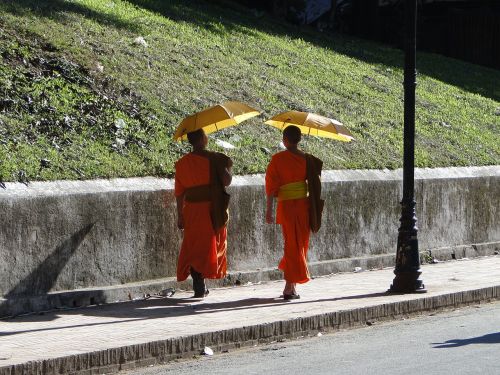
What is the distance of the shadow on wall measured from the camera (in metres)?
10.8

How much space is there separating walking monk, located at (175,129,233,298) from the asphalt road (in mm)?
1768

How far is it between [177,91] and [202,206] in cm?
409

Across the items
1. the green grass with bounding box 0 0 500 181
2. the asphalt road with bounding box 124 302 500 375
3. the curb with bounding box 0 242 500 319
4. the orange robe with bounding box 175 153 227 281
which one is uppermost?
the green grass with bounding box 0 0 500 181

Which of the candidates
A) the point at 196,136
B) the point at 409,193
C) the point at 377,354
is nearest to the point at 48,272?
the point at 196,136

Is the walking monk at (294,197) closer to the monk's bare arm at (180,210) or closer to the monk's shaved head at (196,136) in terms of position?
the monk's shaved head at (196,136)

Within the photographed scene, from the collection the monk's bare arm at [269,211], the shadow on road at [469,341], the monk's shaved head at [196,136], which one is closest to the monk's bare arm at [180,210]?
the monk's shaved head at [196,136]

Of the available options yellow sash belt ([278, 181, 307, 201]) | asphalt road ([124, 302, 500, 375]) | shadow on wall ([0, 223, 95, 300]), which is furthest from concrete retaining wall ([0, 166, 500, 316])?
asphalt road ([124, 302, 500, 375])

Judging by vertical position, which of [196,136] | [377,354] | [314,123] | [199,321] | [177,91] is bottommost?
[377,354]

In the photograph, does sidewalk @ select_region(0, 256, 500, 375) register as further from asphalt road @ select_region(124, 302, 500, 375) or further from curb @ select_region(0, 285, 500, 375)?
asphalt road @ select_region(124, 302, 500, 375)

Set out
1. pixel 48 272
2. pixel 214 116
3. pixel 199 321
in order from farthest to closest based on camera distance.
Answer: pixel 214 116
pixel 48 272
pixel 199 321

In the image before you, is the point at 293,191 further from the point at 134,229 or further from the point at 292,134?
the point at 134,229

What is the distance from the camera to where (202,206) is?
11.8 m

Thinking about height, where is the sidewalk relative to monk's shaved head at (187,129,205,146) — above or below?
below

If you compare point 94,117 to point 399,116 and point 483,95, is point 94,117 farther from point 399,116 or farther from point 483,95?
point 483,95
